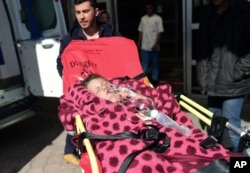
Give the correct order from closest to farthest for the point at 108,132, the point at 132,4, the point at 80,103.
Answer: the point at 108,132 < the point at 80,103 < the point at 132,4

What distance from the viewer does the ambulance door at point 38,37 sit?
3768 millimetres

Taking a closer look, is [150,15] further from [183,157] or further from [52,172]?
[183,157]

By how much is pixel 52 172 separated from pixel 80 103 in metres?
1.39

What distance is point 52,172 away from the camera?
3404 mm

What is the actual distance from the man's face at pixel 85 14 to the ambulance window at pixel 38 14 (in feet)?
4.28

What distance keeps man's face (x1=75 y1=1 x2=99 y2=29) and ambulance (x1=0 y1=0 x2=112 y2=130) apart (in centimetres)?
111

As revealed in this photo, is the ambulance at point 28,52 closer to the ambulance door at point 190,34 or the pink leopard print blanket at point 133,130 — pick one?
the pink leopard print blanket at point 133,130

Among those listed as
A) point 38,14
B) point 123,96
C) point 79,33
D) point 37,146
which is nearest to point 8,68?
point 38,14

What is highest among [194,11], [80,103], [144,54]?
[194,11]

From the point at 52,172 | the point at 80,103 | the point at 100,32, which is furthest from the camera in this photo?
the point at 52,172

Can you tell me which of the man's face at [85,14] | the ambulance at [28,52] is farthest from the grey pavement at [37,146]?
the man's face at [85,14]

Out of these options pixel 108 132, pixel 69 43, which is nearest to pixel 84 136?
pixel 108 132

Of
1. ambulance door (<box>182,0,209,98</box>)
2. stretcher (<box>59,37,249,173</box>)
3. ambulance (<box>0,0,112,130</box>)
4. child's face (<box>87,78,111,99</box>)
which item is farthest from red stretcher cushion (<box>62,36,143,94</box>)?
ambulance door (<box>182,0,209,98</box>)

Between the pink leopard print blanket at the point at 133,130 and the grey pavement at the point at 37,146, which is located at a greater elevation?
the pink leopard print blanket at the point at 133,130
